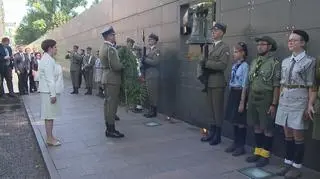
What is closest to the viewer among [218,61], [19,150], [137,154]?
[137,154]

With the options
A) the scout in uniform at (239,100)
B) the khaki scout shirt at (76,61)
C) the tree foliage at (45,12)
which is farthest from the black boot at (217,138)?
the tree foliage at (45,12)

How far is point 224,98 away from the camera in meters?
6.48

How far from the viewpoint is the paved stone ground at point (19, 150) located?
529 centimetres

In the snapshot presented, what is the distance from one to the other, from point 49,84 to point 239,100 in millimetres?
2957

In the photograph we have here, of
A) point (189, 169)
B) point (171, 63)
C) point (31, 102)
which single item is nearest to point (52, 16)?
point (31, 102)

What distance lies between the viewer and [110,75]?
6727 mm

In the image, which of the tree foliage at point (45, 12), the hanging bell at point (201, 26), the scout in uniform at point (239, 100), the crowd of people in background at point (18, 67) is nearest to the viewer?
the scout in uniform at point (239, 100)

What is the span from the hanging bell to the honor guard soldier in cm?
144

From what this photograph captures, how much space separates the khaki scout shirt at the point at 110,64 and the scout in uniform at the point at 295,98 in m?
2.94

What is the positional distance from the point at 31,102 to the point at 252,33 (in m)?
8.04

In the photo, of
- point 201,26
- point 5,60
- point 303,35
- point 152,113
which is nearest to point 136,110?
point 152,113

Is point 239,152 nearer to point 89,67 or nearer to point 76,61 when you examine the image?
point 89,67

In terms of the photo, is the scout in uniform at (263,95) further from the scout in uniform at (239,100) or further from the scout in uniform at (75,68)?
the scout in uniform at (75,68)

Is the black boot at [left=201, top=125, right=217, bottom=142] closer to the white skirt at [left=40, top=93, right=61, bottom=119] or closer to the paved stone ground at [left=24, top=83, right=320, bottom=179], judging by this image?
the paved stone ground at [left=24, top=83, right=320, bottom=179]
